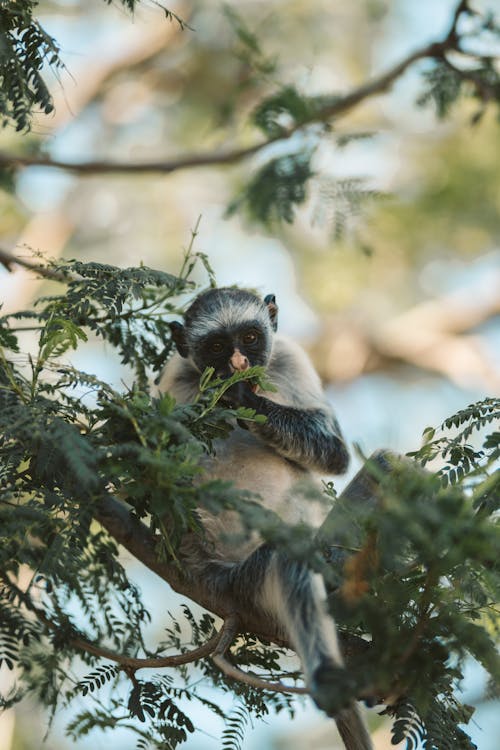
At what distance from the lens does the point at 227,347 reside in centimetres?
695

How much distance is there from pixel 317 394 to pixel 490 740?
2.82 meters

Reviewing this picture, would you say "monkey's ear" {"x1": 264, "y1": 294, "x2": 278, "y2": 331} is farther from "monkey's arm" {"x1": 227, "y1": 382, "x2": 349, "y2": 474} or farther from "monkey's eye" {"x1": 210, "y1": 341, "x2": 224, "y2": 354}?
"monkey's arm" {"x1": 227, "y1": 382, "x2": 349, "y2": 474}

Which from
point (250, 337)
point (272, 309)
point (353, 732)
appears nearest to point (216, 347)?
point (250, 337)

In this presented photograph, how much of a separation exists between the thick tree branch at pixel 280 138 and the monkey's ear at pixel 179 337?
1777 millimetres

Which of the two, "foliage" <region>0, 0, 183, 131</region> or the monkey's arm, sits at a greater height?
"foliage" <region>0, 0, 183, 131</region>

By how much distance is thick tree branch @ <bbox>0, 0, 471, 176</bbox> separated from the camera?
771 centimetres

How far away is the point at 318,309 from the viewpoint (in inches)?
720

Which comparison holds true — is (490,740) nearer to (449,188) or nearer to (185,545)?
(185,545)

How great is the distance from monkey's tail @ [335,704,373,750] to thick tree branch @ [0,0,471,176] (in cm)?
448

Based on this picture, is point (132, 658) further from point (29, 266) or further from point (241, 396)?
point (29, 266)

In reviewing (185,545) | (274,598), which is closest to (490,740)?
(274,598)

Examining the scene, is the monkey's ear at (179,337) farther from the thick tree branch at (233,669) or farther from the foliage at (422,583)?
the foliage at (422,583)

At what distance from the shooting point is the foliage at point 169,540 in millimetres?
3566

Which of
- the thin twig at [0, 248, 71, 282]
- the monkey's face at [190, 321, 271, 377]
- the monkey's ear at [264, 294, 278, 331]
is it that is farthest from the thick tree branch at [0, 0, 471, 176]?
A: the monkey's face at [190, 321, 271, 377]
